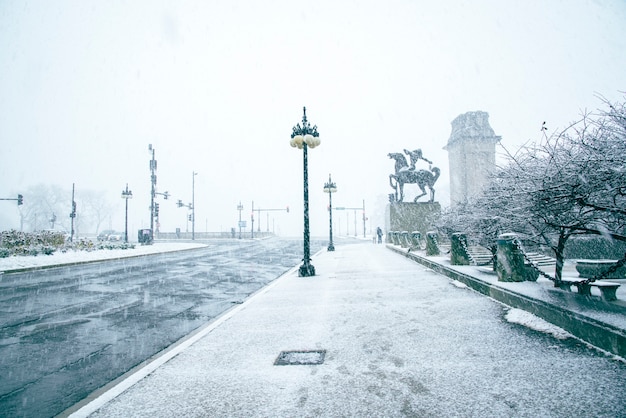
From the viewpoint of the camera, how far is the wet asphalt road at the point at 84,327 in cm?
350

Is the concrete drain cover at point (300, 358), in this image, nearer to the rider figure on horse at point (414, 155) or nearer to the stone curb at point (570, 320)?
the stone curb at point (570, 320)

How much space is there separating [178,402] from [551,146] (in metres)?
5.50

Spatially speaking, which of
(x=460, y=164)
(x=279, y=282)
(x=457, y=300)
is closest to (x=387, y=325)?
(x=457, y=300)

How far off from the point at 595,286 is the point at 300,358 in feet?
14.8

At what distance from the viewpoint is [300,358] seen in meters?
3.98

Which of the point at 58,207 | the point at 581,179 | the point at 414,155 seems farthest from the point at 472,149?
the point at 58,207

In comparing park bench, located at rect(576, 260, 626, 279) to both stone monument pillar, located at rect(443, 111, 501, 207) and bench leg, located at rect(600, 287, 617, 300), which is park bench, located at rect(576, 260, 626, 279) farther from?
stone monument pillar, located at rect(443, 111, 501, 207)

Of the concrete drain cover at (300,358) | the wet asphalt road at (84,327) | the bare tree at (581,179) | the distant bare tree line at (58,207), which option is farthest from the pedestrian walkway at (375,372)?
the distant bare tree line at (58,207)

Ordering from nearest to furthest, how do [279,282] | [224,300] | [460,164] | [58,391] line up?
[58,391]
[224,300]
[279,282]
[460,164]

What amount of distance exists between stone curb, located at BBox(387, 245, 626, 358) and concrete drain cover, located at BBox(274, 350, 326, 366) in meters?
3.10

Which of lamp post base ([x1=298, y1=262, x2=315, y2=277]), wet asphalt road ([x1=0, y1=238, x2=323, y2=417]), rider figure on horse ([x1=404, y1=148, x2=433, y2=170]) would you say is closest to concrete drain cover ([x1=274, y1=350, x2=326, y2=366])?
wet asphalt road ([x1=0, y1=238, x2=323, y2=417])

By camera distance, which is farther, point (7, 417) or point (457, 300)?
point (457, 300)

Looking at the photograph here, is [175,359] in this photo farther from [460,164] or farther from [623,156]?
[460,164]

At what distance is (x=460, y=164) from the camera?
48219mm
